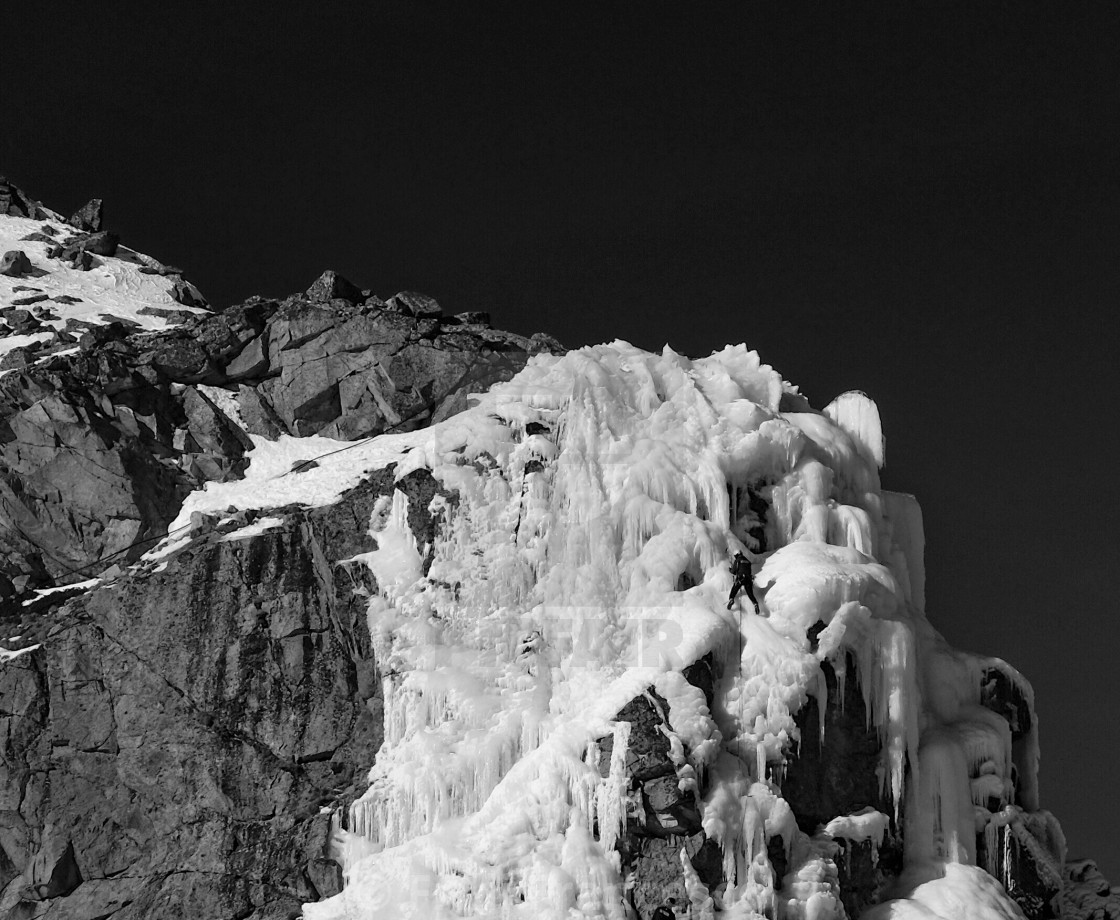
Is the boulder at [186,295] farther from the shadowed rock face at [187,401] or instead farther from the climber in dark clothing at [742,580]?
the climber in dark clothing at [742,580]

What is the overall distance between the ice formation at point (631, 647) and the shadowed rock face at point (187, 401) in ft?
6.33

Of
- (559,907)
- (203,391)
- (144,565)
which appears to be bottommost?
(559,907)

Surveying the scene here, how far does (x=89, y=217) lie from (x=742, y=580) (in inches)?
1336

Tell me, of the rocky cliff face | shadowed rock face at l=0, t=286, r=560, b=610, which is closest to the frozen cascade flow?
the rocky cliff face

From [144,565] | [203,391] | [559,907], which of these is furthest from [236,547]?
[559,907]

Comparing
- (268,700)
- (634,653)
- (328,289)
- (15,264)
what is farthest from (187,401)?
(634,653)

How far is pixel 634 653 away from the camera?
2360 inches

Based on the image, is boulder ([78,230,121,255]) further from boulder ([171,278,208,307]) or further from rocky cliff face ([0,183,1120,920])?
rocky cliff face ([0,183,1120,920])

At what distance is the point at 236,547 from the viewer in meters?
63.4

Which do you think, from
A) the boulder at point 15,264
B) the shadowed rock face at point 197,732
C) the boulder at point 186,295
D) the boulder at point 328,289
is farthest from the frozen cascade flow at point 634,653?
the boulder at point 15,264

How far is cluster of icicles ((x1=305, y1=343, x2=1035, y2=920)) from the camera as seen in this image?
57281 millimetres

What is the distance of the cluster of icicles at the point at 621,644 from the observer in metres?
57.3

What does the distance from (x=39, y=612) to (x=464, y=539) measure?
37.1 feet

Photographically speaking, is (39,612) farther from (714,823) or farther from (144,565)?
(714,823)
